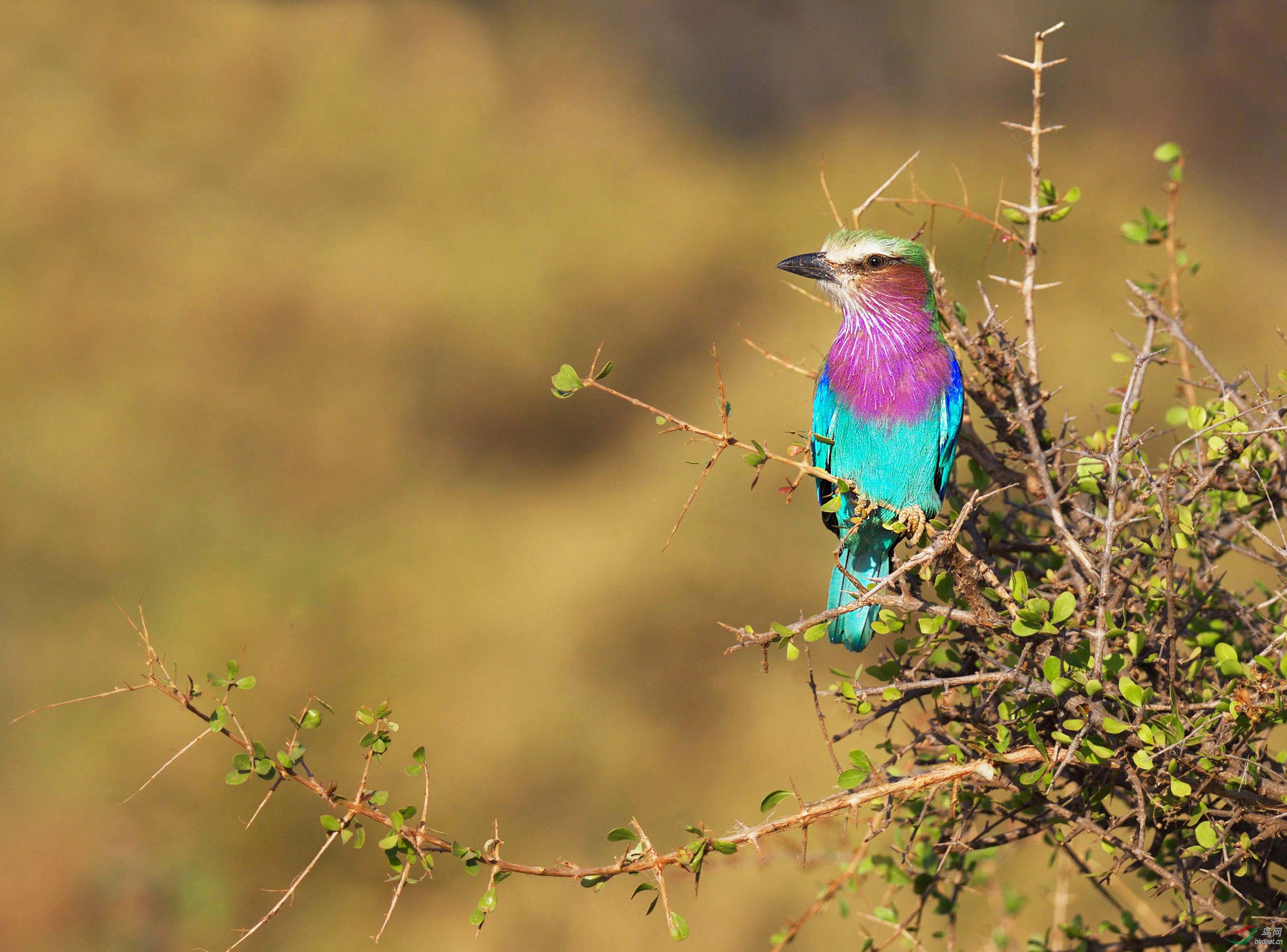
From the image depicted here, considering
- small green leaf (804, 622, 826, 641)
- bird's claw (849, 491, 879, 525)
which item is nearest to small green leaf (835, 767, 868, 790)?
small green leaf (804, 622, 826, 641)

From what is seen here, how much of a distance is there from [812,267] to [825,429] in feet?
1.33

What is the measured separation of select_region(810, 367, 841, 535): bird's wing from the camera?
2.24 meters

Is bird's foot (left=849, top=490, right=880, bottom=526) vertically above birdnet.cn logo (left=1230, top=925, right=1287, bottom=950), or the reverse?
bird's foot (left=849, top=490, right=880, bottom=526)

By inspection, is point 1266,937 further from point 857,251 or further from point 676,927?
point 857,251

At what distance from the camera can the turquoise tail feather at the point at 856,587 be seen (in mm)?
1923

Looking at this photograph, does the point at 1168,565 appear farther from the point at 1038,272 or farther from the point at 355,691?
the point at 1038,272

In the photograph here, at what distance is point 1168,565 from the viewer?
1325 millimetres

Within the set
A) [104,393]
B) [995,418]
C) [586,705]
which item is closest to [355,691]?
[586,705]

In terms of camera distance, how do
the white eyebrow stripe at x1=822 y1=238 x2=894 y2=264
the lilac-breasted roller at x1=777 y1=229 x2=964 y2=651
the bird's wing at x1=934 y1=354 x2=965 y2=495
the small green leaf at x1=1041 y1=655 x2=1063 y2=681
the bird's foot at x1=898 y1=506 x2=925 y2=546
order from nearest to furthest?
the small green leaf at x1=1041 y1=655 x2=1063 y2=681 < the bird's foot at x1=898 y1=506 x2=925 y2=546 < the bird's wing at x1=934 y1=354 x2=965 y2=495 < the lilac-breasted roller at x1=777 y1=229 x2=964 y2=651 < the white eyebrow stripe at x1=822 y1=238 x2=894 y2=264

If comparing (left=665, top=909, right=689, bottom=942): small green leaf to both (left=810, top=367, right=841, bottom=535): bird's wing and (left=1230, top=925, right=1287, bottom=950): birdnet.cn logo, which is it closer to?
(left=1230, top=925, right=1287, bottom=950): birdnet.cn logo

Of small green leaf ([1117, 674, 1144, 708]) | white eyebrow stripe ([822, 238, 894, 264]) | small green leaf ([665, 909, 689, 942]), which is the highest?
white eyebrow stripe ([822, 238, 894, 264])

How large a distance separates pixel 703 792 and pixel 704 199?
3349mm

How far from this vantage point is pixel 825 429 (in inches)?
89.8

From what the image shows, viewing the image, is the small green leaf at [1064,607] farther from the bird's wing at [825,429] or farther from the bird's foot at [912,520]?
the bird's wing at [825,429]
